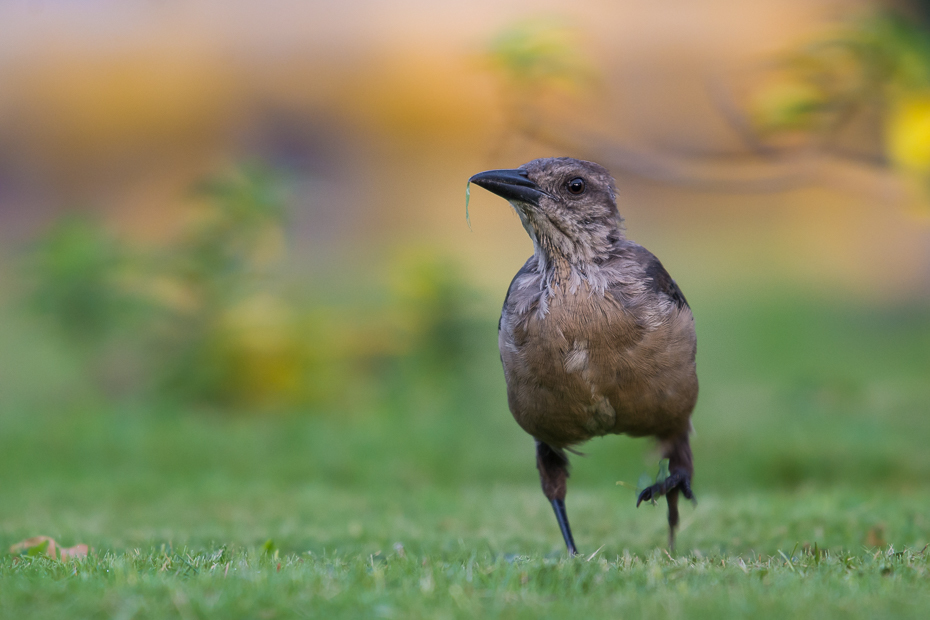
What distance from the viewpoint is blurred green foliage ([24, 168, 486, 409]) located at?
345 inches

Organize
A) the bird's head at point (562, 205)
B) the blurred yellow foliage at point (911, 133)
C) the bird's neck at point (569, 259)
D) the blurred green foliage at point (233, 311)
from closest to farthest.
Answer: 1. the bird's neck at point (569, 259)
2. the bird's head at point (562, 205)
3. the blurred yellow foliage at point (911, 133)
4. the blurred green foliage at point (233, 311)

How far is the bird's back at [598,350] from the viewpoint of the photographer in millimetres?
4371

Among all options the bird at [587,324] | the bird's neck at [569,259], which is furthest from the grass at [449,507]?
the bird's neck at [569,259]

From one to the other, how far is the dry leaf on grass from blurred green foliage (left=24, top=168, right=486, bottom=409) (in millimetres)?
3949

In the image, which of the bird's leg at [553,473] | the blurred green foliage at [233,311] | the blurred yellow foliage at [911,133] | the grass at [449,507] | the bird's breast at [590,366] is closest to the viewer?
the grass at [449,507]

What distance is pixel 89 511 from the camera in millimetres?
6953

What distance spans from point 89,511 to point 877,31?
18.8 ft

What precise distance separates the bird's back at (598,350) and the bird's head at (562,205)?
104mm

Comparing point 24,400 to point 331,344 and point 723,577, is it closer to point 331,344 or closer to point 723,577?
point 331,344

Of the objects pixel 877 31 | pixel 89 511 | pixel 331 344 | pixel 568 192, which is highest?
pixel 877 31

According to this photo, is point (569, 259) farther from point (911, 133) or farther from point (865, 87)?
point (865, 87)

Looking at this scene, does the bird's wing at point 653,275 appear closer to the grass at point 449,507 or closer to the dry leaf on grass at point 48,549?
the grass at point 449,507

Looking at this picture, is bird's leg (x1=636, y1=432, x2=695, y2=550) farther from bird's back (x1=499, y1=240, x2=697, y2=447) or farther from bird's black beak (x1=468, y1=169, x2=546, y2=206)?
bird's black beak (x1=468, y1=169, x2=546, y2=206)

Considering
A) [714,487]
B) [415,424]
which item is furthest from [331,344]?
[714,487]
